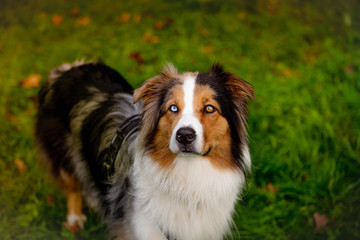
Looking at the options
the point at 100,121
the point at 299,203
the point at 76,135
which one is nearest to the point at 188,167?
the point at 100,121

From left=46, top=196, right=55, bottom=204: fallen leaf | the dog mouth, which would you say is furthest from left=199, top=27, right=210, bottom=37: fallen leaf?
the dog mouth

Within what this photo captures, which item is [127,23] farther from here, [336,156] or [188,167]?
[188,167]

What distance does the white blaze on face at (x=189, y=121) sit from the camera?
2.49m

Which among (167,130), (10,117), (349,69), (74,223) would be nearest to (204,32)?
(349,69)

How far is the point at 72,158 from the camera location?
3.77 metres

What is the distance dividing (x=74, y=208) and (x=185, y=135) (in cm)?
206

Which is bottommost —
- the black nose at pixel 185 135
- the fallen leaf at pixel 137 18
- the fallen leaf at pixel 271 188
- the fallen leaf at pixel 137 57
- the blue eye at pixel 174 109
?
the fallen leaf at pixel 271 188

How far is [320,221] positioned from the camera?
392 cm

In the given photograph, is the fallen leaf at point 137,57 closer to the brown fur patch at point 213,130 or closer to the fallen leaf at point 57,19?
the fallen leaf at point 57,19

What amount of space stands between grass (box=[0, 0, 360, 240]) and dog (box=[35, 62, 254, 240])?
810mm

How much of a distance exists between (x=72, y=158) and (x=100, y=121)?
0.49 metres

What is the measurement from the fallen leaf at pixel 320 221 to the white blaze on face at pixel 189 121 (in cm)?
193

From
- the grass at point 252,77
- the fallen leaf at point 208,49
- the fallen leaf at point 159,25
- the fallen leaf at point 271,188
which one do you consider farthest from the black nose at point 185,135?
the fallen leaf at point 159,25

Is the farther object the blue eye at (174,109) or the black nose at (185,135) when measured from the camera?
the blue eye at (174,109)
